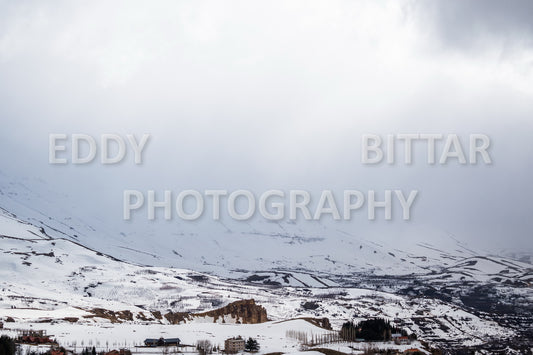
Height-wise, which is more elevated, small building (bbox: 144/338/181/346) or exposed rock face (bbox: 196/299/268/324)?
small building (bbox: 144/338/181/346)

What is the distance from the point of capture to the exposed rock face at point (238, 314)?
139 meters

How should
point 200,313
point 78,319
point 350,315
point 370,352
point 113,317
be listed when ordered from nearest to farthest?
point 370,352, point 78,319, point 113,317, point 200,313, point 350,315

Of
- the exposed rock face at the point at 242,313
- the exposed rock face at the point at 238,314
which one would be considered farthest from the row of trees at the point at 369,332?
the exposed rock face at the point at 238,314

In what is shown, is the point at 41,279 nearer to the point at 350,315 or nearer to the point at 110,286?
the point at 110,286

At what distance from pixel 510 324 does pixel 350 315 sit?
4349cm

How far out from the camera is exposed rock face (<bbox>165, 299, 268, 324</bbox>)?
139 metres

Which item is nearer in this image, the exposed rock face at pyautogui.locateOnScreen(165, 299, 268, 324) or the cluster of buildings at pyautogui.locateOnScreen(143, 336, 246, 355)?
the cluster of buildings at pyautogui.locateOnScreen(143, 336, 246, 355)

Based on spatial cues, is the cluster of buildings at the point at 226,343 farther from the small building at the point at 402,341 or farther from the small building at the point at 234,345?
the small building at the point at 402,341

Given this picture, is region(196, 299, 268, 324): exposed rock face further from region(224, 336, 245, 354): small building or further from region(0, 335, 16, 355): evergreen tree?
region(0, 335, 16, 355): evergreen tree

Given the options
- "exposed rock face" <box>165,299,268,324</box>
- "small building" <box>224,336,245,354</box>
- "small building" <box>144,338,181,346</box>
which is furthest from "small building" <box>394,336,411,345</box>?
"exposed rock face" <box>165,299,268,324</box>

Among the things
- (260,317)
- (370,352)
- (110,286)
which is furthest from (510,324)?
(110,286)

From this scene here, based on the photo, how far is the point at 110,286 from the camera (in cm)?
17088

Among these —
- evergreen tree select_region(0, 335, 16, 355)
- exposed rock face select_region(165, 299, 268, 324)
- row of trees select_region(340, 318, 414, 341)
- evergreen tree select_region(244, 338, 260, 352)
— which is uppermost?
evergreen tree select_region(0, 335, 16, 355)

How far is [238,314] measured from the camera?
14100 centimetres
